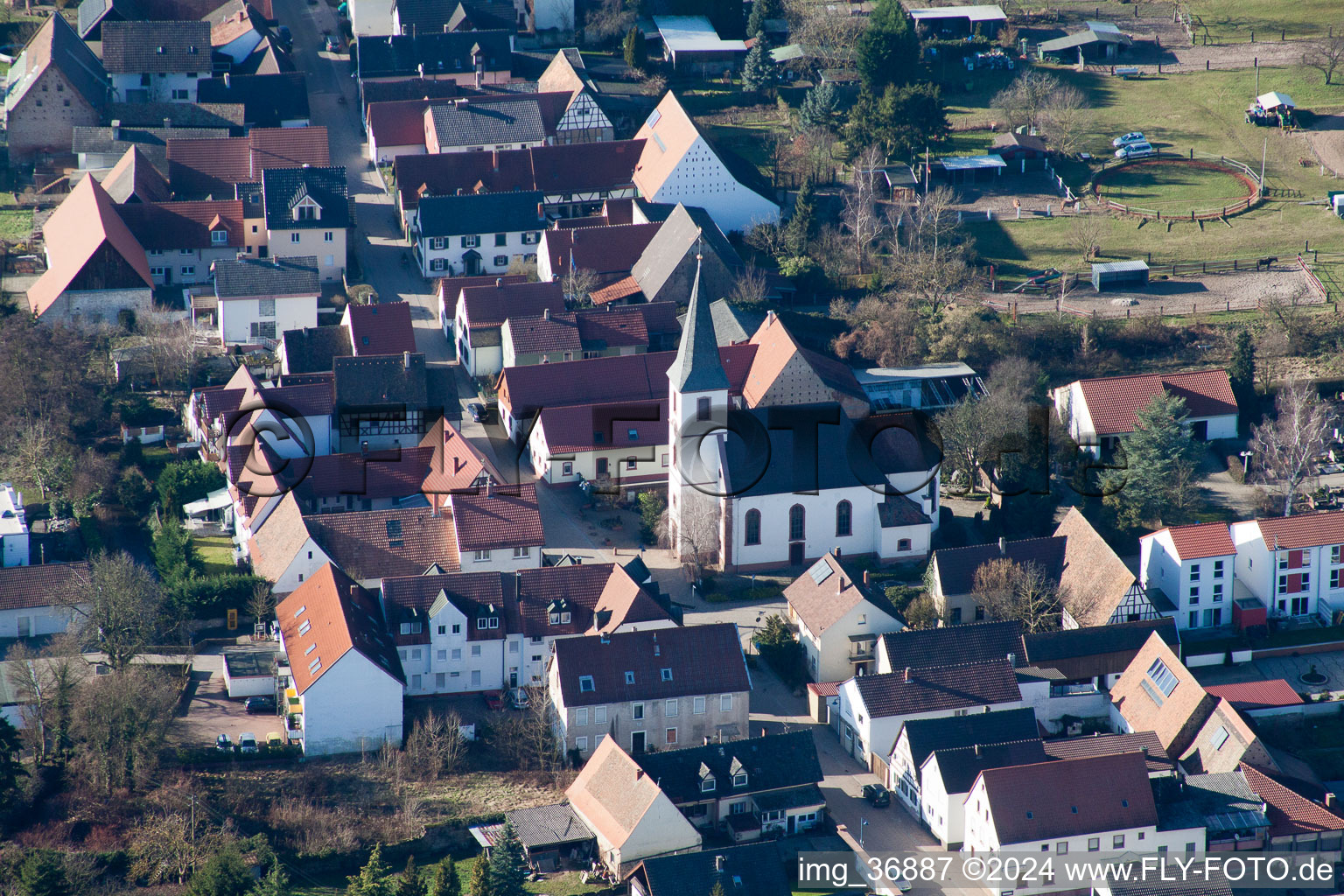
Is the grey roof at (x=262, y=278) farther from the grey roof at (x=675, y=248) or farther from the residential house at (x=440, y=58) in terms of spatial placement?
the residential house at (x=440, y=58)

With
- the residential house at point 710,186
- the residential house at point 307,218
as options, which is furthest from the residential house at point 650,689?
the residential house at point 710,186

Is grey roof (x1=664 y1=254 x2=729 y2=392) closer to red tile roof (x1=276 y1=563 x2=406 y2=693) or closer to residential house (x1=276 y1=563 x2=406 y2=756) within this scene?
red tile roof (x1=276 y1=563 x2=406 y2=693)

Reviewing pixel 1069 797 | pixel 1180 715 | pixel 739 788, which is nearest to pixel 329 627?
pixel 739 788

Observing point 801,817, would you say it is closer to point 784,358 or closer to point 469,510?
point 469,510

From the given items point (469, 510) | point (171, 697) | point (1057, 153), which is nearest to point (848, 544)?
point (469, 510)

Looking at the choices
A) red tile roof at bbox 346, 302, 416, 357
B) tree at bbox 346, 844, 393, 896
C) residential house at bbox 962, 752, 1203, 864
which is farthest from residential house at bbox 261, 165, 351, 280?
residential house at bbox 962, 752, 1203, 864

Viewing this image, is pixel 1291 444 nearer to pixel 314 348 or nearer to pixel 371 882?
pixel 314 348
